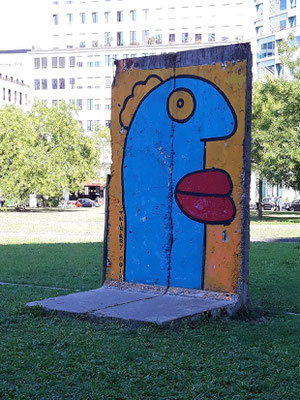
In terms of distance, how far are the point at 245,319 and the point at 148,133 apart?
2.80 metres

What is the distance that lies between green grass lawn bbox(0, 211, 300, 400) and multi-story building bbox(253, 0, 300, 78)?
64.3m

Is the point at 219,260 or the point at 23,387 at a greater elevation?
the point at 219,260

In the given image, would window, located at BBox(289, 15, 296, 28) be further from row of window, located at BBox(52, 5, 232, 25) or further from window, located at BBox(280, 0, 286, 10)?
row of window, located at BBox(52, 5, 232, 25)

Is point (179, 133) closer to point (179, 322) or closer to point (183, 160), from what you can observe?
point (183, 160)

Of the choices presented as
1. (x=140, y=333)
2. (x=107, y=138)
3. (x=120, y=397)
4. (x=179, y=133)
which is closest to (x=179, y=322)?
(x=140, y=333)

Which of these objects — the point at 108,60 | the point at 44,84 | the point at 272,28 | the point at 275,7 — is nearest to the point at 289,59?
the point at 272,28

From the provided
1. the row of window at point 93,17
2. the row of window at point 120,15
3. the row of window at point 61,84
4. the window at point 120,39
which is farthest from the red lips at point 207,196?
the window at point 120,39

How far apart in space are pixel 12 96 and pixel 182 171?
271 feet

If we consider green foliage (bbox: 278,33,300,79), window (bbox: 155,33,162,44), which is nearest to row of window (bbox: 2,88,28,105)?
window (bbox: 155,33,162,44)

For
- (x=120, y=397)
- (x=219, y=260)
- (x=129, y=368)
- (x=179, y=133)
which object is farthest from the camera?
(x=179, y=133)

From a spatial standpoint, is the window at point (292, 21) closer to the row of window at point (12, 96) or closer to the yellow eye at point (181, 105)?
the row of window at point (12, 96)

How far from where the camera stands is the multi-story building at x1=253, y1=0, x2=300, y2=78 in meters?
68.9

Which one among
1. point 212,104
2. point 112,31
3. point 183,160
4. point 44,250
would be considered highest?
point 112,31

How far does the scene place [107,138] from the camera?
62.6m
